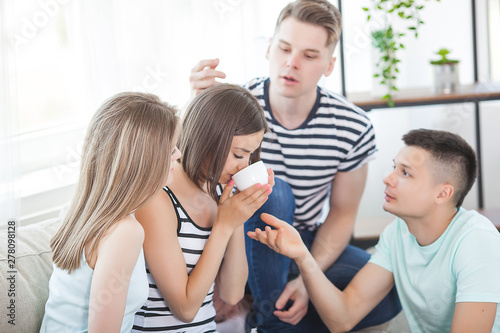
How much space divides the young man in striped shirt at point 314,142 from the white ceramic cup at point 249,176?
35 cm

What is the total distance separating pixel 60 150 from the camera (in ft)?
6.73

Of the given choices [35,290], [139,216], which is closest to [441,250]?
[139,216]

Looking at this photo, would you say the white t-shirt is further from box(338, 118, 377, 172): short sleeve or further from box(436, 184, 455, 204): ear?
box(338, 118, 377, 172): short sleeve

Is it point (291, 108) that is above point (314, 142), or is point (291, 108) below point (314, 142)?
above

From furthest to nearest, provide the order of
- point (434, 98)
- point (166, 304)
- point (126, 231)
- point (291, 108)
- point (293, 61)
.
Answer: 1. point (434, 98)
2. point (291, 108)
3. point (293, 61)
4. point (166, 304)
5. point (126, 231)

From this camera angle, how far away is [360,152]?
6.24 feet

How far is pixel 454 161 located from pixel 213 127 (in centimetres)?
66

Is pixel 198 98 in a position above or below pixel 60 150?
above

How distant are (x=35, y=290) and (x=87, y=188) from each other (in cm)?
30

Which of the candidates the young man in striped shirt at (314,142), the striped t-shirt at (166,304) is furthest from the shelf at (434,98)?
the striped t-shirt at (166,304)

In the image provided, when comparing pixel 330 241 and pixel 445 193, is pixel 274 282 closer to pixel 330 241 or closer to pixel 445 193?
pixel 330 241

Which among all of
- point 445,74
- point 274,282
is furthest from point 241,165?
point 445,74

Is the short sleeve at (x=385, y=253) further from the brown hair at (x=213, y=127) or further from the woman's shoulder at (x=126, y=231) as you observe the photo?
the woman's shoulder at (x=126, y=231)

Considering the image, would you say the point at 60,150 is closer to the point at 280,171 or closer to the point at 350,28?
the point at 280,171
